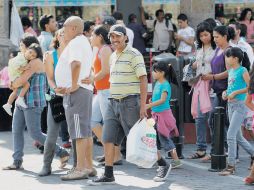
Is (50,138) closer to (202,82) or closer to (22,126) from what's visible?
(22,126)

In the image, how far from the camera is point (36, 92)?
10.4 metres

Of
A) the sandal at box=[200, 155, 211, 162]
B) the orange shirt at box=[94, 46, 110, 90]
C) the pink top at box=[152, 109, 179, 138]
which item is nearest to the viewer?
the pink top at box=[152, 109, 179, 138]

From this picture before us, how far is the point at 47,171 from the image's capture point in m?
9.91

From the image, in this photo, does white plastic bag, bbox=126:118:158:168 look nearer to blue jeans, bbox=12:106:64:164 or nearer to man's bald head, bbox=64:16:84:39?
man's bald head, bbox=64:16:84:39

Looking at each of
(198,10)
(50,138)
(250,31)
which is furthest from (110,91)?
(250,31)

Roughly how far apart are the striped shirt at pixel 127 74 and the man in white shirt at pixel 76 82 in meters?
0.36

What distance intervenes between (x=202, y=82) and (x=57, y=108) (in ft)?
7.26

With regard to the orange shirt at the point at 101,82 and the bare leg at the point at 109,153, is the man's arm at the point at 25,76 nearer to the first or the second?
the orange shirt at the point at 101,82

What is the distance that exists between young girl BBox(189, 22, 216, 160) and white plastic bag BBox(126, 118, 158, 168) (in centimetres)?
175

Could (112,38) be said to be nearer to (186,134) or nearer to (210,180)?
(210,180)

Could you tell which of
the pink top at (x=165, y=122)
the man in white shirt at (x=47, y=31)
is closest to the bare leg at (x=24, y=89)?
the pink top at (x=165, y=122)

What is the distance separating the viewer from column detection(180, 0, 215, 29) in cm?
1711

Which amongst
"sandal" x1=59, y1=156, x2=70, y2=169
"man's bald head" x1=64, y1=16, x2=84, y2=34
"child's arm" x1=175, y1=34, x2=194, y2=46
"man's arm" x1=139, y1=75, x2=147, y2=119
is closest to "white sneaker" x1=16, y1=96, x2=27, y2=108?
"sandal" x1=59, y1=156, x2=70, y2=169

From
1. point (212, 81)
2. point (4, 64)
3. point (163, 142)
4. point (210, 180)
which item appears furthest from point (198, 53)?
point (4, 64)
